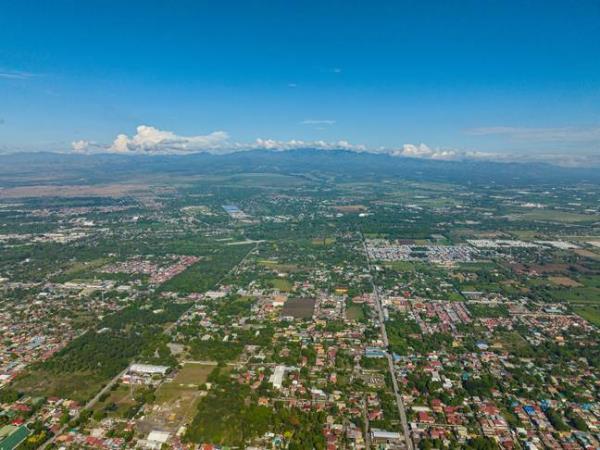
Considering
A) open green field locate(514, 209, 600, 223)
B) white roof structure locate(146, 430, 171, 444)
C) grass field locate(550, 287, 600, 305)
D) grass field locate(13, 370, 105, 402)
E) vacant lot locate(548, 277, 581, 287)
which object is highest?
white roof structure locate(146, 430, 171, 444)

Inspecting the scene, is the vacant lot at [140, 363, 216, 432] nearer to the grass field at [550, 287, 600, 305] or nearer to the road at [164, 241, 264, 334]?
the road at [164, 241, 264, 334]

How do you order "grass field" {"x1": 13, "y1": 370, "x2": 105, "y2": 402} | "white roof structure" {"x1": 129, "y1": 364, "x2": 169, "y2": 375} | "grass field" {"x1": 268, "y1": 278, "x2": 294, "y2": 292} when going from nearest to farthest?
1. "grass field" {"x1": 13, "y1": 370, "x2": 105, "y2": 402}
2. "white roof structure" {"x1": 129, "y1": 364, "x2": 169, "y2": 375}
3. "grass field" {"x1": 268, "y1": 278, "x2": 294, "y2": 292}

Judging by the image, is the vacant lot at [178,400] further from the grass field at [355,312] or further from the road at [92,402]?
the grass field at [355,312]

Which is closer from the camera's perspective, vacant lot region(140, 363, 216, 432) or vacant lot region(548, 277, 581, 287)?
vacant lot region(140, 363, 216, 432)

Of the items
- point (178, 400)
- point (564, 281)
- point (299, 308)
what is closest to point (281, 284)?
point (299, 308)

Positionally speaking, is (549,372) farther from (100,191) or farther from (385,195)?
(100,191)

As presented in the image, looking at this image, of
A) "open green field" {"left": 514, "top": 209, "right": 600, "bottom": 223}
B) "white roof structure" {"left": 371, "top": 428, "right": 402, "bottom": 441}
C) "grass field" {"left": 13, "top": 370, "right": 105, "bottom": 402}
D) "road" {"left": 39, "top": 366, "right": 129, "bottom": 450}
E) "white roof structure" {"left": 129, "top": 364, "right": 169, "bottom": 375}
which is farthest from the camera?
"open green field" {"left": 514, "top": 209, "right": 600, "bottom": 223}

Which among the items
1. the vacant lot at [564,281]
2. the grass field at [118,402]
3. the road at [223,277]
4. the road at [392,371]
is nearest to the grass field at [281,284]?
the road at [223,277]

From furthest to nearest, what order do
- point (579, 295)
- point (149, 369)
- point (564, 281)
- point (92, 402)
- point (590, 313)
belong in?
point (564, 281) < point (579, 295) < point (590, 313) < point (149, 369) < point (92, 402)

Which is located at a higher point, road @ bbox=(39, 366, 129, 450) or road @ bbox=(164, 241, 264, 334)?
road @ bbox=(39, 366, 129, 450)

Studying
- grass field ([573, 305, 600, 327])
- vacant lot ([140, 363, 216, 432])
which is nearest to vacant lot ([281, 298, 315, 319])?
vacant lot ([140, 363, 216, 432])

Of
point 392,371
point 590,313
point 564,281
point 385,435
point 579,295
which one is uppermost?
point 385,435

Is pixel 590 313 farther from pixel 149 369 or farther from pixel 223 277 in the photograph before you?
pixel 149 369

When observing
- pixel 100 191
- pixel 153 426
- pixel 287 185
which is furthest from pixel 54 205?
pixel 153 426
